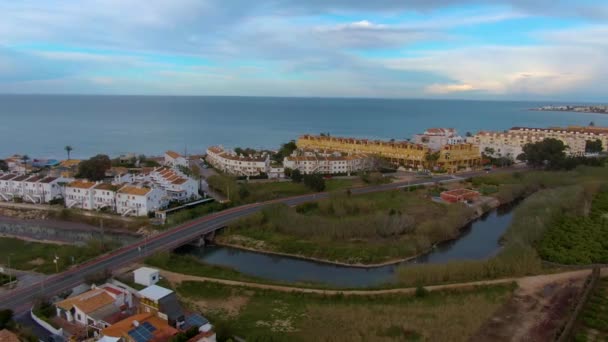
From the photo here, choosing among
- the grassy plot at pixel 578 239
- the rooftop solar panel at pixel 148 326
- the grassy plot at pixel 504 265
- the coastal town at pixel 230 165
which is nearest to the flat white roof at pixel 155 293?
the rooftop solar panel at pixel 148 326

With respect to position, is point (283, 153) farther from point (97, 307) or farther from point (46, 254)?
point (97, 307)

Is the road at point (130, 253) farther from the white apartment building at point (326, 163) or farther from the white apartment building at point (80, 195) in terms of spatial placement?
the white apartment building at point (80, 195)

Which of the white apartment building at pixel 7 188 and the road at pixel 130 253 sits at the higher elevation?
the white apartment building at pixel 7 188

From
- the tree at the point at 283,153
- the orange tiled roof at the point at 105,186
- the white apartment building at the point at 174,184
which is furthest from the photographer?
the tree at the point at 283,153

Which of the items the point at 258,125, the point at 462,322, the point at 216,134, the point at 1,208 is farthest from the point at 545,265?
the point at 258,125

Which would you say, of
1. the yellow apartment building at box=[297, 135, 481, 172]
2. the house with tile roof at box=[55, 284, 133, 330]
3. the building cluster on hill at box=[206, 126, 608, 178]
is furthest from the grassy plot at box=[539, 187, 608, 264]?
the house with tile roof at box=[55, 284, 133, 330]
